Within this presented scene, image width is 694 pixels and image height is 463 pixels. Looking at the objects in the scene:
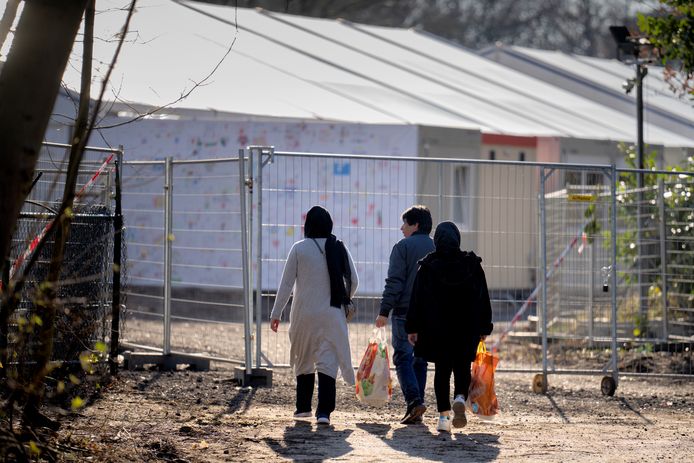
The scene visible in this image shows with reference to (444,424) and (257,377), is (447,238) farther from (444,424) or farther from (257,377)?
(257,377)

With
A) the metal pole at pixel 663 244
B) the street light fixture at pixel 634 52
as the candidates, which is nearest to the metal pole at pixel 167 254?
the metal pole at pixel 663 244

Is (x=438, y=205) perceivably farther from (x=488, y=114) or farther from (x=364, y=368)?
(x=488, y=114)

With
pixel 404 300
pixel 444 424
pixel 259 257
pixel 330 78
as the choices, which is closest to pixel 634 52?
pixel 259 257

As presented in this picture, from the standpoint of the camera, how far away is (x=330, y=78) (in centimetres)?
2258

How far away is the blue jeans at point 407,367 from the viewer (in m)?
9.08

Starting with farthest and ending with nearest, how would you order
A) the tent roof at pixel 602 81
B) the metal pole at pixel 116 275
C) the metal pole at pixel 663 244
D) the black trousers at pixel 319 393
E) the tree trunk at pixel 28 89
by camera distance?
1. the tent roof at pixel 602 81
2. the metal pole at pixel 663 244
3. the metal pole at pixel 116 275
4. the black trousers at pixel 319 393
5. the tree trunk at pixel 28 89

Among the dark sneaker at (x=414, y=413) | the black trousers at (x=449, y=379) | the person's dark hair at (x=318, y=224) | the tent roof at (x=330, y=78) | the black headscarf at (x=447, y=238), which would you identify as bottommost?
the dark sneaker at (x=414, y=413)

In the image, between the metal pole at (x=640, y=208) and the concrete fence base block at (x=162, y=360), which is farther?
the metal pole at (x=640, y=208)

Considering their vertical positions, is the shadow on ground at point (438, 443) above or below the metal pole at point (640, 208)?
below

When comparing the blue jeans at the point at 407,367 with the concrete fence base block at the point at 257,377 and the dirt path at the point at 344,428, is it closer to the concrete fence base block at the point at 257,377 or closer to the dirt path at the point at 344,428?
the dirt path at the point at 344,428

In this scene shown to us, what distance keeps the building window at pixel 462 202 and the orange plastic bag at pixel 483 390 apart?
2.30 metres

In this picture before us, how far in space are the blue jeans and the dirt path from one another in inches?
9.9

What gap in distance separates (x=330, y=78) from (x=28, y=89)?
17.6m

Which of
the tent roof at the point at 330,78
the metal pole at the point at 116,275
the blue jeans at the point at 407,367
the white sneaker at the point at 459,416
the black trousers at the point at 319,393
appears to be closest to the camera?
the white sneaker at the point at 459,416
